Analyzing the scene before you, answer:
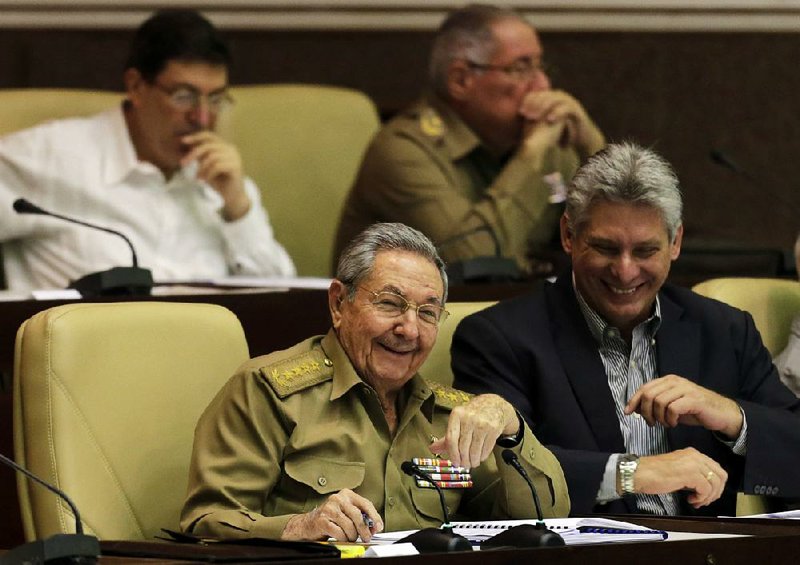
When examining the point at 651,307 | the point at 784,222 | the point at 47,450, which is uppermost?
the point at 784,222

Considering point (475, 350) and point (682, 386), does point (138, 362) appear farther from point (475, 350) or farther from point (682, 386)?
point (682, 386)

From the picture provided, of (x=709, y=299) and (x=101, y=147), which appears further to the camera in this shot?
(x=101, y=147)

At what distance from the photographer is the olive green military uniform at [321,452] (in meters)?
2.82

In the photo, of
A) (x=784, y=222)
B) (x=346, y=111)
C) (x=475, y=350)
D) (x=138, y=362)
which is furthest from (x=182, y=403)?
(x=784, y=222)

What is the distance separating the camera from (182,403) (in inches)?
120

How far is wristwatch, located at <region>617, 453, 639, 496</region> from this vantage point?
3068 mm

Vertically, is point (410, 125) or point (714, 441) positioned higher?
point (410, 125)

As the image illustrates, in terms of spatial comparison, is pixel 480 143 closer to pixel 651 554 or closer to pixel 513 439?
pixel 513 439

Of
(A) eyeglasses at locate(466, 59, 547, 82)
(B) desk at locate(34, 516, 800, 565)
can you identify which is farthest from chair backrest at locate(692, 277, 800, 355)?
(A) eyeglasses at locate(466, 59, 547, 82)

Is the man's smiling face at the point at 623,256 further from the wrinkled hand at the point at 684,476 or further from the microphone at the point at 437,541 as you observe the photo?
the microphone at the point at 437,541

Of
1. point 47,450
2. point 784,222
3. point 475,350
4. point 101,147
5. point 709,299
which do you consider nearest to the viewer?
point 47,450

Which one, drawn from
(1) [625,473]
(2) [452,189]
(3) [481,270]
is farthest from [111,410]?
(2) [452,189]

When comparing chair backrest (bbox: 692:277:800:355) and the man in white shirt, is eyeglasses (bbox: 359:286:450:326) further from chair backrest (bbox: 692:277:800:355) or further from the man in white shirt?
the man in white shirt

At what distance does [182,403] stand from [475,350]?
553 millimetres
